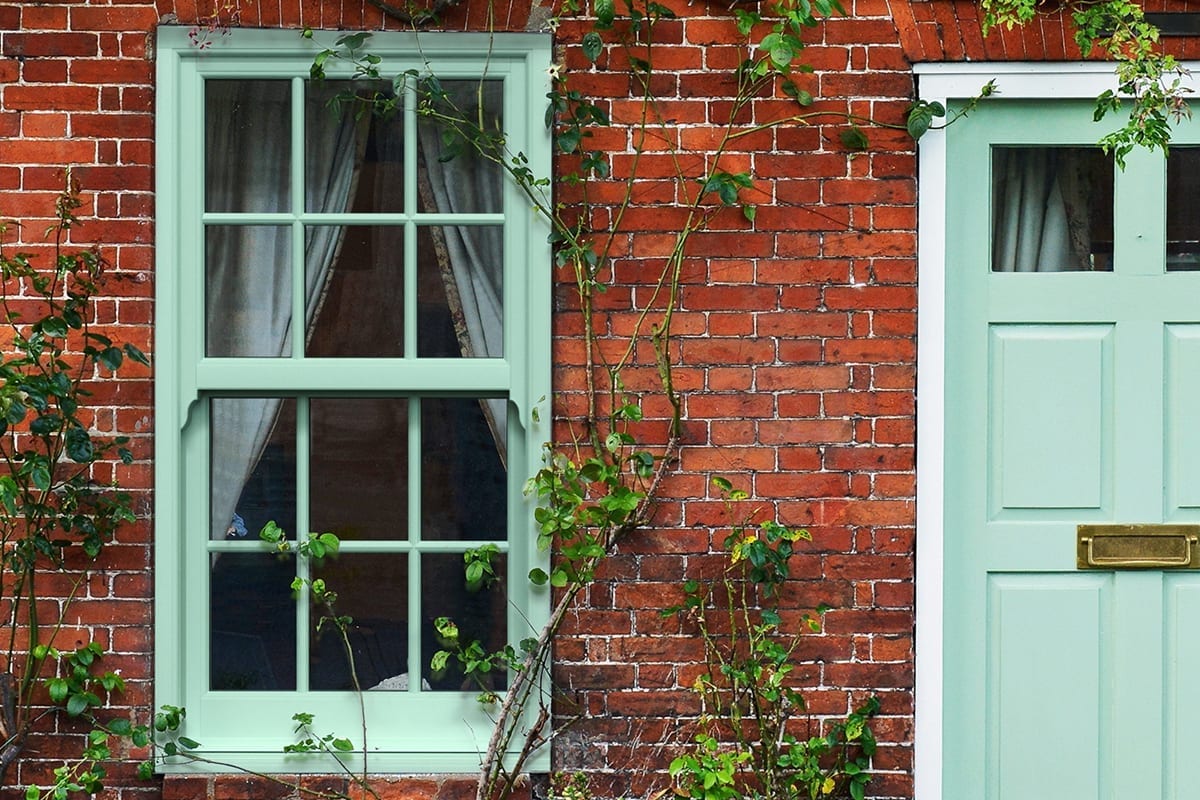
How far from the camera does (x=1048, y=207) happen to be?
374 cm

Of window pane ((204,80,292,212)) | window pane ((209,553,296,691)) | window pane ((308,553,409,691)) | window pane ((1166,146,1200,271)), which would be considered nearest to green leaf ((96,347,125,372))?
window pane ((204,80,292,212))

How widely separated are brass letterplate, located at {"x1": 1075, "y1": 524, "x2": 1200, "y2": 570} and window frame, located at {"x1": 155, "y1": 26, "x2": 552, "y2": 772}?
1.65 meters

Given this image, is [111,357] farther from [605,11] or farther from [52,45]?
[605,11]

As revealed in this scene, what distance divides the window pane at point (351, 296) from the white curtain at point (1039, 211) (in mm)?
1849

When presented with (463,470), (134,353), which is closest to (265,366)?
(134,353)

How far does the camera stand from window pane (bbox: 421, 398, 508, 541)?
3.67 m

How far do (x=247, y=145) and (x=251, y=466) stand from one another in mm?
965

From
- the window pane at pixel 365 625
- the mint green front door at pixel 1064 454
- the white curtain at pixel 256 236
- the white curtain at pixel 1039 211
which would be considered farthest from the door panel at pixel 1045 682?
the white curtain at pixel 256 236

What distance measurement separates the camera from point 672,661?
11.9 feet

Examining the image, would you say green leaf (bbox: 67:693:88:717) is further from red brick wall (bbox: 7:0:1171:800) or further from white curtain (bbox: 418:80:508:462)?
white curtain (bbox: 418:80:508:462)

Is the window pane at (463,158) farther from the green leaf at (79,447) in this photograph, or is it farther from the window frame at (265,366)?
the green leaf at (79,447)

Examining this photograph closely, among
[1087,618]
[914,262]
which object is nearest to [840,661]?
[1087,618]

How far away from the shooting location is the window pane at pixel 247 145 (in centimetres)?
363

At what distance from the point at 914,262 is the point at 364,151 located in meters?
1.68
